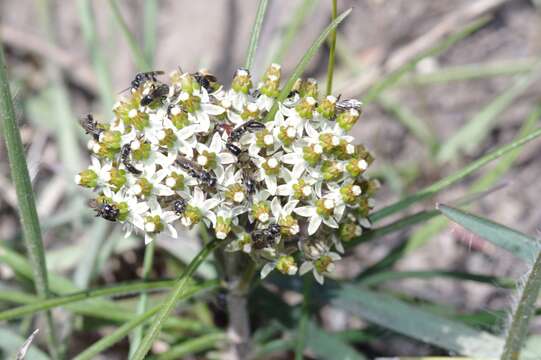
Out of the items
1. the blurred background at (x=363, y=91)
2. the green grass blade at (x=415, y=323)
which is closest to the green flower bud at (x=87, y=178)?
the green grass blade at (x=415, y=323)

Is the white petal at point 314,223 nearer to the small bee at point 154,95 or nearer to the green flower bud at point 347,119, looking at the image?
the green flower bud at point 347,119

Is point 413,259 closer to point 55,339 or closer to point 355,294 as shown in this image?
point 355,294

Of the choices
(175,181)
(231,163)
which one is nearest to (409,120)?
(231,163)

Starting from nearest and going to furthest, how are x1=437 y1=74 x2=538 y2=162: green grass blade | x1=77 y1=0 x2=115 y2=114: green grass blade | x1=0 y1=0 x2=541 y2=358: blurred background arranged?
x1=77 y1=0 x2=115 y2=114: green grass blade
x1=0 y1=0 x2=541 y2=358: blurred background
x1=437 y1=74 x2=538 y2=162: green grass blade

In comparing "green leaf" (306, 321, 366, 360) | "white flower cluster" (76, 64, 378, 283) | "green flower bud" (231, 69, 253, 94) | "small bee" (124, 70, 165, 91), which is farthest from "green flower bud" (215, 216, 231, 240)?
"green leaf" (306, 321, 366, 360)

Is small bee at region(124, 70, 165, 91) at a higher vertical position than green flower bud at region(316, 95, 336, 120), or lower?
higher

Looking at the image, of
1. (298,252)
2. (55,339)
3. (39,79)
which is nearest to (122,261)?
(55,339)

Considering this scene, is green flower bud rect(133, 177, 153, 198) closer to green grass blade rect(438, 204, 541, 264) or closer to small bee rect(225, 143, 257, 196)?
small bee rect(225, 143, 257, 196)
